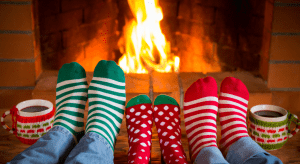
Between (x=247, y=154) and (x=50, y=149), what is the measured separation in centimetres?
54

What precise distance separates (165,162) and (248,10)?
33.5 inches

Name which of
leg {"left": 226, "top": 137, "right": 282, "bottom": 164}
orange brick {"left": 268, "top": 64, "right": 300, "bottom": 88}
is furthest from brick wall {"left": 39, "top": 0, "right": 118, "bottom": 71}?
leg {"left": 226, "top": 137, "right": 282, "bottom": 164}

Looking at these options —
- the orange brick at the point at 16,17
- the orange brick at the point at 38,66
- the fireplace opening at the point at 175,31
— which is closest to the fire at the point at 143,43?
the fireplace opening at the point at 175,31

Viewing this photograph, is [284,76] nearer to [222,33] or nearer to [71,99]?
[222,33]

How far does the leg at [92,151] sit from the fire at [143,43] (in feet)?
2.46

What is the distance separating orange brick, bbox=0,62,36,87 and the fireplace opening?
4.9 inches

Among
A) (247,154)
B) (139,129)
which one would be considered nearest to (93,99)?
(139,129)

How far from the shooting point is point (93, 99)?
1.08 m

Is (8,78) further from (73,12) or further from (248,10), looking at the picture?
(248,10)

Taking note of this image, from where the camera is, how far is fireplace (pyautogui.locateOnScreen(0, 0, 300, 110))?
128cm

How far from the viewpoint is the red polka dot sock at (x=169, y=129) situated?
93cm

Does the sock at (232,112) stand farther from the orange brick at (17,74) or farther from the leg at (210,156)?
the orange brick at (17,74)

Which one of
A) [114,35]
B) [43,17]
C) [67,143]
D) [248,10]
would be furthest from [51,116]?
[248,10]

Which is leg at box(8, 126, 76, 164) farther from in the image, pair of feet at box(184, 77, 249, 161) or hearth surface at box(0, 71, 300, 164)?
pair of feet at box(184, 77, 249, 161)
